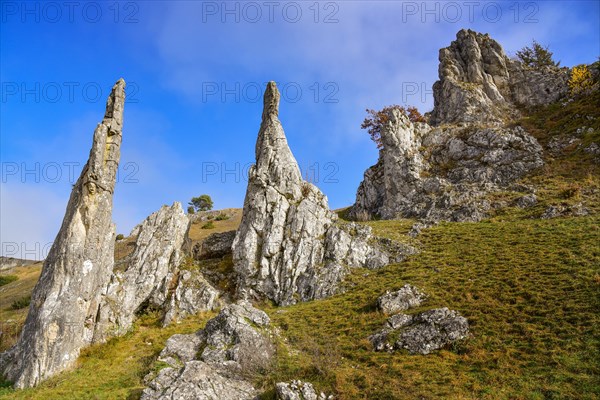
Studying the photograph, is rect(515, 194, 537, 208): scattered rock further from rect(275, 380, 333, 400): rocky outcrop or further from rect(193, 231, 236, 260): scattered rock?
rect(275, 380, 333, 400): rocky outcrop

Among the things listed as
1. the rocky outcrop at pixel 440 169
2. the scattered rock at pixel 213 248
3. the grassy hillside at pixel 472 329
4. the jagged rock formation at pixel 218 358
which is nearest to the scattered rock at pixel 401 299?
the grassy hillside at pixel 472 329

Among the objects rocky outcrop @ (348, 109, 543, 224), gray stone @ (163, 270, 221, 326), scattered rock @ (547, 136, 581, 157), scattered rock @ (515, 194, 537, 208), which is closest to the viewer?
gray stone @ (163, 270, 221, 326)

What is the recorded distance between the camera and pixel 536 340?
19.7m

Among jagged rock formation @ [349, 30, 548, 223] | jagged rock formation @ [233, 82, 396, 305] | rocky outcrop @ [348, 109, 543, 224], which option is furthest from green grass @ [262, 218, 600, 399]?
jagged rock formation @ [349, 30, 548, 223]

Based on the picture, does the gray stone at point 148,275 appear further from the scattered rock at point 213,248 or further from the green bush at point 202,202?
the green bush at point 202,202

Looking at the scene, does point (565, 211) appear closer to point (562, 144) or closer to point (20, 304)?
point (562, 144)

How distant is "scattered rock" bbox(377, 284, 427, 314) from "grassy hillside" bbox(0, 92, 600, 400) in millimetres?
778

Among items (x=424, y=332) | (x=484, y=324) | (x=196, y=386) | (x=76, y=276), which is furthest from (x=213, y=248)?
(x=484, y=324)

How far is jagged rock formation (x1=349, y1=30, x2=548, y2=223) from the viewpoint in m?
47.6

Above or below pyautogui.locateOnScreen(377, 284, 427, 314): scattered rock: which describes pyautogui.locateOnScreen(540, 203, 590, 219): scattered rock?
above

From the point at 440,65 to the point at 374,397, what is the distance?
234 feet

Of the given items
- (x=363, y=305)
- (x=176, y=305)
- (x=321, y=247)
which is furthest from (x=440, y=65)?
(x=176, y=305)

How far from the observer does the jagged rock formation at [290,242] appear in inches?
1316

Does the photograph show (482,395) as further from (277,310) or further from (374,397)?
(277,310)
